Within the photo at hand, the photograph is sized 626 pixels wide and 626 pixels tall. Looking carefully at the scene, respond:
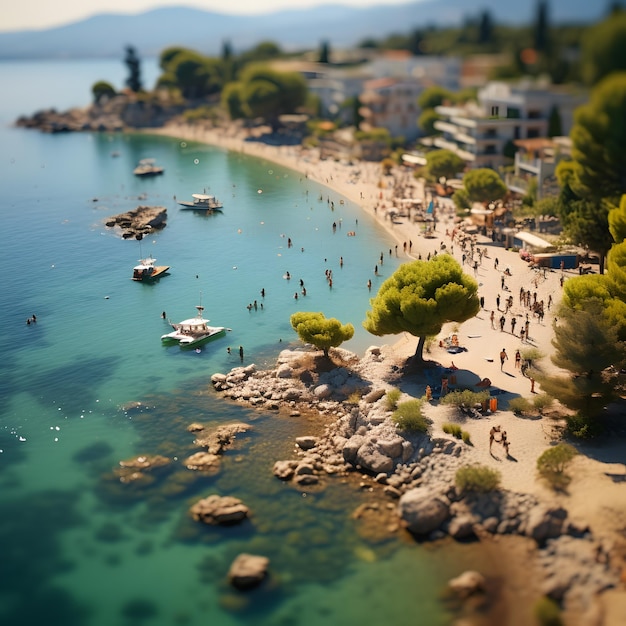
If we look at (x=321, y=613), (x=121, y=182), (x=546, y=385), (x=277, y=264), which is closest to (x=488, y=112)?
(x=277, y=264)

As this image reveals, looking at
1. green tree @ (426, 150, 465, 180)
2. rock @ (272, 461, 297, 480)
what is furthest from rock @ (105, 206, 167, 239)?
rock @ (272, 461, 297, 480)

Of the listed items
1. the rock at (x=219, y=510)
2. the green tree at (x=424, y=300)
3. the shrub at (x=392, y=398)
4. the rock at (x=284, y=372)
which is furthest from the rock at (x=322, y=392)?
the rock at (x=219, y=510)

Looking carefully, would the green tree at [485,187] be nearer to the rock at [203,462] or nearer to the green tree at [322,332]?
the green tree at [322,332]

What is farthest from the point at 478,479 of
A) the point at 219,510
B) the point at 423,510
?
the point at 219,510

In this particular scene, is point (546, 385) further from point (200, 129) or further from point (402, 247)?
point (200, 129)

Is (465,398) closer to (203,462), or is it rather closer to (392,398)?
(392,398)
